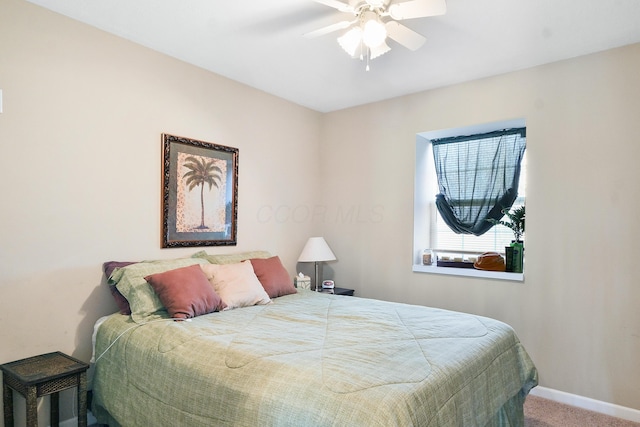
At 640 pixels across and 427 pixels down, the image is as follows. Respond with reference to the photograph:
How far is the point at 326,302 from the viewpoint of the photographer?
2.92 metres

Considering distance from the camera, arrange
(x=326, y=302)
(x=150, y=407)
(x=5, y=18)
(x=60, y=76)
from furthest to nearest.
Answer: (x=326, y=302), (x=60, y=76), (x=5, y=18), (x=150, y=407)

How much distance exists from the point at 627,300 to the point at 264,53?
3.15m

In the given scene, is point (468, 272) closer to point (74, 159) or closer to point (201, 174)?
A: point (201, 174)

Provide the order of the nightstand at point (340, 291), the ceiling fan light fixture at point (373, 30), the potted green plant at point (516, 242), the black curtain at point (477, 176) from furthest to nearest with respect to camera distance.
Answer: the nightstand at point (340, 291)
the black curtain at point (477, 176)
the potted green plant at point (516, 242)
the ceiling fan light fixture at point (373, 30)

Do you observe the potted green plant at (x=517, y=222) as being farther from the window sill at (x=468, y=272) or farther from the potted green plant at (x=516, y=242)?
the window sill at (x=468, y=272)

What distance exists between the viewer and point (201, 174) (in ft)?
10.4

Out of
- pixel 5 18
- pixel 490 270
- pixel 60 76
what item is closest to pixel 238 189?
pixel 60 76

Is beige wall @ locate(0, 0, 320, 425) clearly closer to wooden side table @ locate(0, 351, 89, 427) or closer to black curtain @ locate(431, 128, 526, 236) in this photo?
wooden side table @ locate(0, 351, 89, 427)

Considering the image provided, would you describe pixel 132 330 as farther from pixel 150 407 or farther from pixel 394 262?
pixel 394 262

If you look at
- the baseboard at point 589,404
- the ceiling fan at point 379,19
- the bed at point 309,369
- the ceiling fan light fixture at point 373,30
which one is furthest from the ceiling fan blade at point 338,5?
the baseboard at point 589,404

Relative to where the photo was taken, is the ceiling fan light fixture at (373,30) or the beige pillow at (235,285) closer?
the ceiling fan light fixture at (373,30)

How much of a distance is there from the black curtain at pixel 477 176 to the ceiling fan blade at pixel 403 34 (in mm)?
1722

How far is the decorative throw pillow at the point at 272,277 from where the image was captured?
10.0 feet

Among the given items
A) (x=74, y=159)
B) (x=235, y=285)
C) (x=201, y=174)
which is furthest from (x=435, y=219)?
(x=74, y=159)
